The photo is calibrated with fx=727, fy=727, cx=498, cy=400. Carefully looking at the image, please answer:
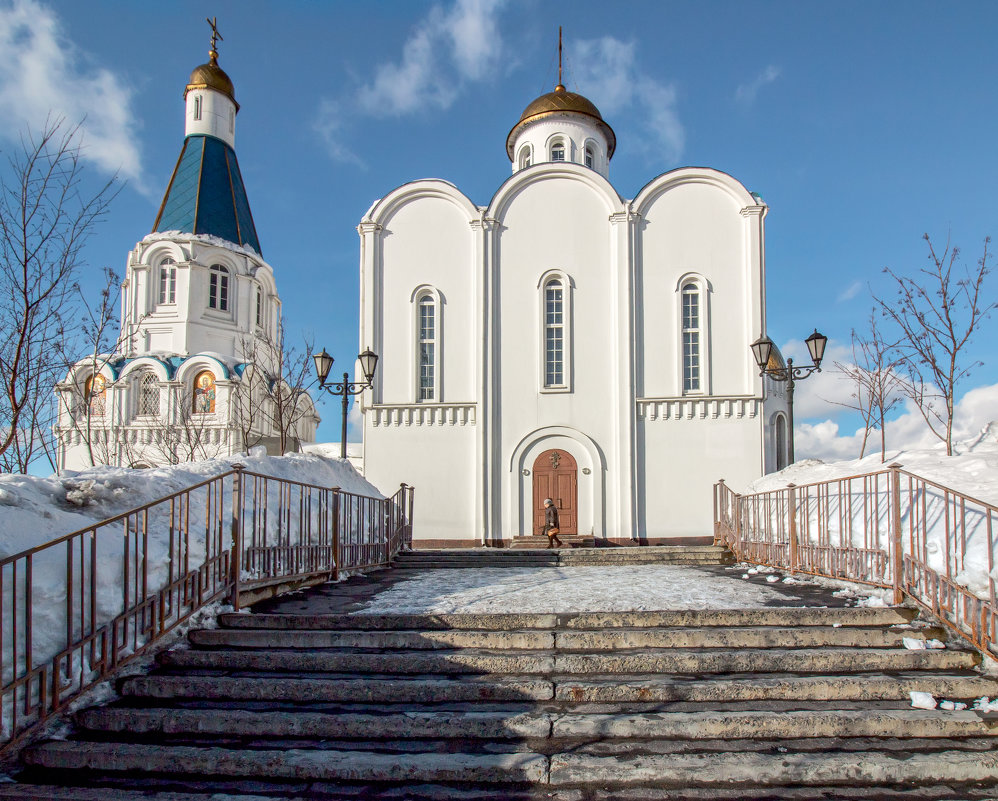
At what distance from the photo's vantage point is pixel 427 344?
71.5 ft

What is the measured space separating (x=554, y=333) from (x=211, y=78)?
1115 inches

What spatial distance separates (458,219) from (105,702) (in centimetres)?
1887

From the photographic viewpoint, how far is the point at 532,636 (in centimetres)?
588

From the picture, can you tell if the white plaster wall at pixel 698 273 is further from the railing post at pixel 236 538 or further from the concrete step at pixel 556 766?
→ the concrete step at pixel 556 766

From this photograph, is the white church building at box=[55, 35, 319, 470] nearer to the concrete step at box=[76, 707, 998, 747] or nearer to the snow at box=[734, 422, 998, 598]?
the snow at box=[734, 422, 998, 598]

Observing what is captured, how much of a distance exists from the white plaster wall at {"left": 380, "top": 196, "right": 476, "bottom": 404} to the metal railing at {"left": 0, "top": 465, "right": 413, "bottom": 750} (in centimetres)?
1292

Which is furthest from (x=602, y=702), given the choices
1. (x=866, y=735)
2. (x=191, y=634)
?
(x=191, y=634)

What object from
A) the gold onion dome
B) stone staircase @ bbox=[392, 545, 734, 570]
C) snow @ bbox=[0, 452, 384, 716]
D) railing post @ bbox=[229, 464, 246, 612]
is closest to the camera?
snow @ bbox=[0, 452, 384, 716]

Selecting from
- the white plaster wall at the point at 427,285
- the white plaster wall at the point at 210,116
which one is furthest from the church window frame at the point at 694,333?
the white plaster wall at the point at 210,116

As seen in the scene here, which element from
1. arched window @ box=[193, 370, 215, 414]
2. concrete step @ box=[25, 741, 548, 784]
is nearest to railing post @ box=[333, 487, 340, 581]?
concrete step @ box=[25, 741, 548, 784]

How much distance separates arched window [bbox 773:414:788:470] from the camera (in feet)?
72.3

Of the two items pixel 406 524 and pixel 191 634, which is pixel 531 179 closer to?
pixel 406 524

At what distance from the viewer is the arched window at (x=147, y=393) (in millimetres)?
32656

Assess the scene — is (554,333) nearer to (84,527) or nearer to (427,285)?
(427,285)
